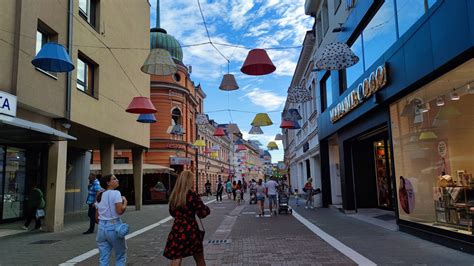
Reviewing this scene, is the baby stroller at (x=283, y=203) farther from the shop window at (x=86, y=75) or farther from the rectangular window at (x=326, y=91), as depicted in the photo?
the shop window at (x=86, y=75)

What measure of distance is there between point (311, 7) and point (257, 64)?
14.3 metres

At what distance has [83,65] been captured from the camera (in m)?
15.6

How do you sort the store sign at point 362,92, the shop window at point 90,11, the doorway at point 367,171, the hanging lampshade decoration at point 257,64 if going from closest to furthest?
the hanging lampshade decoration at point 257,64, the store sign at point 362,92, the shop window at point 90,11, the doorway at point 367,171

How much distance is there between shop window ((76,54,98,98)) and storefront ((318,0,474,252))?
32.9 ft

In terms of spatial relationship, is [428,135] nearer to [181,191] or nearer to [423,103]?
[423,103]

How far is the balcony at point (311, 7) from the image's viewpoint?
22130mm

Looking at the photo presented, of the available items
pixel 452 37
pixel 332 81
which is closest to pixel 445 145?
pixel 452 37

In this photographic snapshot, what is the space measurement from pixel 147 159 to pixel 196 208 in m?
30.8

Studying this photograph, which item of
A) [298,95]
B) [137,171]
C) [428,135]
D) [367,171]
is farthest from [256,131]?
[428,135]

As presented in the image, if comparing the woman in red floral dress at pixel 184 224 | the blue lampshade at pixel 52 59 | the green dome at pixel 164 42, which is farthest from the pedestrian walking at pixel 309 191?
the green dome at pixel 164 42

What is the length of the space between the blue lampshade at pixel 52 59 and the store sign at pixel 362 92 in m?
8.37

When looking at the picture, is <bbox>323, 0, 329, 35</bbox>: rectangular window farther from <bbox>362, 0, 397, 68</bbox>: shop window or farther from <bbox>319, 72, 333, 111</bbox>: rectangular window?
<bbox>362, 0, 397, 68</bbox>: shop window

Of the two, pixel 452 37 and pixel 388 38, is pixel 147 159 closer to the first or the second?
pixel 388 38

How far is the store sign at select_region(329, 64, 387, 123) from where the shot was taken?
11.1 metres
